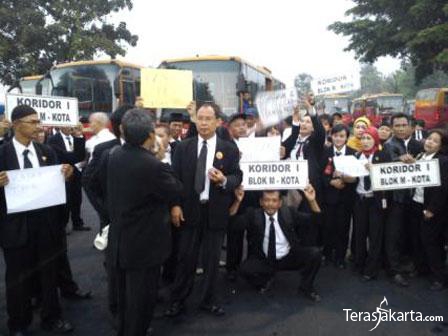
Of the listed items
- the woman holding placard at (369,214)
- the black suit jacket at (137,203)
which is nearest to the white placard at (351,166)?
the woman holding placard at (369,214)

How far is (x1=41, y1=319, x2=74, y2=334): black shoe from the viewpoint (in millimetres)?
3904

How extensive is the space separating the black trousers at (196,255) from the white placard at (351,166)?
1815mm

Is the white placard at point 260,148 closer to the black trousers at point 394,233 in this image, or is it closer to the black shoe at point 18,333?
the black trousers at point 394,233

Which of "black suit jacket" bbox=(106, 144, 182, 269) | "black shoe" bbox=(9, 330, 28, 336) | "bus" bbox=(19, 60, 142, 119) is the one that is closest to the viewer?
"black suit jacket" bbox=(106, 144, 182, 269)

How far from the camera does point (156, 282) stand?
344cm

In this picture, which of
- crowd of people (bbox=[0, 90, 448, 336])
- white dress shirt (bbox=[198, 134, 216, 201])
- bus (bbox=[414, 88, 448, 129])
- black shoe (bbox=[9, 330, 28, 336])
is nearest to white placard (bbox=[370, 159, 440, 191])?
crowd of people (bbox=[0, 90, 448, 336])

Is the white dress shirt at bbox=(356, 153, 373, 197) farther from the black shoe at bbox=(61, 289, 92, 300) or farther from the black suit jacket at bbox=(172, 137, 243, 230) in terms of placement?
the black shoe at bbox=(61, 289, 92, 300)

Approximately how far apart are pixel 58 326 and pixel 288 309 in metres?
2.15

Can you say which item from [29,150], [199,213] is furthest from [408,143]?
[29,150]

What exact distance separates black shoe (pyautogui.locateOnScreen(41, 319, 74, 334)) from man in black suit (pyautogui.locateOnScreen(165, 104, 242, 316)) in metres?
0.88

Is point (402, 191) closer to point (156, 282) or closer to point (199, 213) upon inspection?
point (199, 213)

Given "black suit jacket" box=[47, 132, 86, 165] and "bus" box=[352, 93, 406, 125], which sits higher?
"bus" box=[352, 93, 406, 125]

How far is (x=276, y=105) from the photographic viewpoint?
5836mm

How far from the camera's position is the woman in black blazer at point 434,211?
15.4 feet
